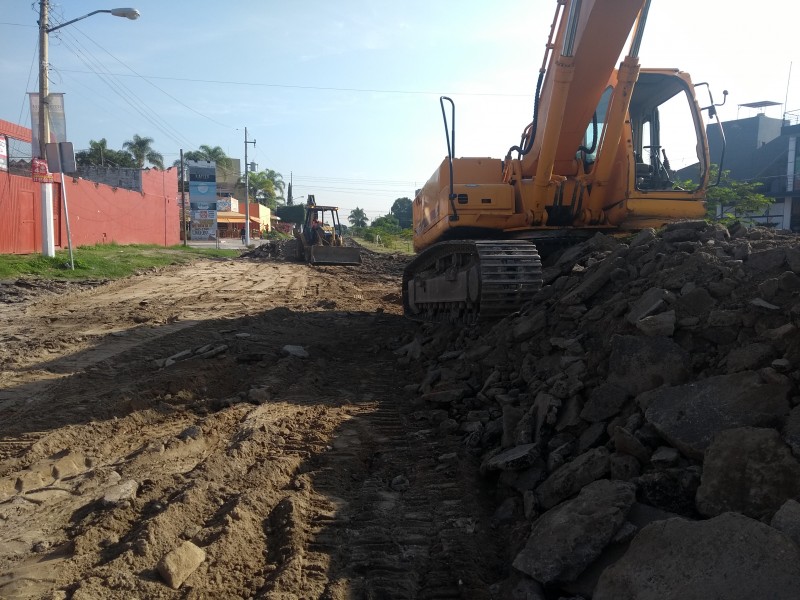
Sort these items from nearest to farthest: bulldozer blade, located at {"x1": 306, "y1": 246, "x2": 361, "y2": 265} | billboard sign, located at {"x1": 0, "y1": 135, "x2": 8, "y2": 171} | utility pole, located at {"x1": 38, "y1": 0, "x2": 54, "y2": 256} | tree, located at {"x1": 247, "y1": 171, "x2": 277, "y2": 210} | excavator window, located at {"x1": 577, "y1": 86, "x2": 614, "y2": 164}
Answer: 1. excavator window, located at {"x1": 577, "y1": 86, "x2": 614, "y2": 164}
2. utility pole, located at {"x1": 38, "y1": 0, "x2": 54, "y2": 256}
3. bulldozer blade, located at {"x1": 306, "y1": 246, "x2": 361, "y2": 265}
4. billboard sign, located at {"x1": 0, "y1": 135, "x2": 8, "y2": 171}
5. tree, located at {"x1": 247, "y1": 171, "x2": 277, "y2": 210}

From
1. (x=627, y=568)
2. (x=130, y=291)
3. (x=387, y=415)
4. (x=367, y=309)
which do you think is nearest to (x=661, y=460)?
(x=627, y=568)

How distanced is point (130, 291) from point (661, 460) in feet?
43.6

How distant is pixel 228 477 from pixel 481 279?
3.26 meters

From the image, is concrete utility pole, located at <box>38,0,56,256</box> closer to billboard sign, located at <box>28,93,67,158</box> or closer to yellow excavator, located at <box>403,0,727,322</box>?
billboard sign, located at <box>28,93,67,158</box>

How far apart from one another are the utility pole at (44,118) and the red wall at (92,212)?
236 cm

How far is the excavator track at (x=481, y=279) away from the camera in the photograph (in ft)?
20.1

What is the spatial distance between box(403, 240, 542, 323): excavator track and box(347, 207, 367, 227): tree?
101 meters

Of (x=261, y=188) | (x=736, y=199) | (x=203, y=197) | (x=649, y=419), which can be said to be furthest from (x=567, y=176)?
(x=261, y=188)

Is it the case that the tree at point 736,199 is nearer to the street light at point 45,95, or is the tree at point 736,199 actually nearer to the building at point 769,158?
the building at point 769,158

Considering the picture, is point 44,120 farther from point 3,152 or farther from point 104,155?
point 104,155

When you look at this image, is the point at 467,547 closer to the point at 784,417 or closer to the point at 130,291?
the point at 784,417

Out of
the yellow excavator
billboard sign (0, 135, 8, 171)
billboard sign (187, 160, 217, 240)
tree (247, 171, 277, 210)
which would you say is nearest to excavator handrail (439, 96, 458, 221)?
the yellow excavator

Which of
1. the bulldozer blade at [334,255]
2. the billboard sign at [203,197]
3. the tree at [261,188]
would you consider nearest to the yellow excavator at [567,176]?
the bulldozer blade at [334,255]

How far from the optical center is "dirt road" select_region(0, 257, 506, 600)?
2.86 m
